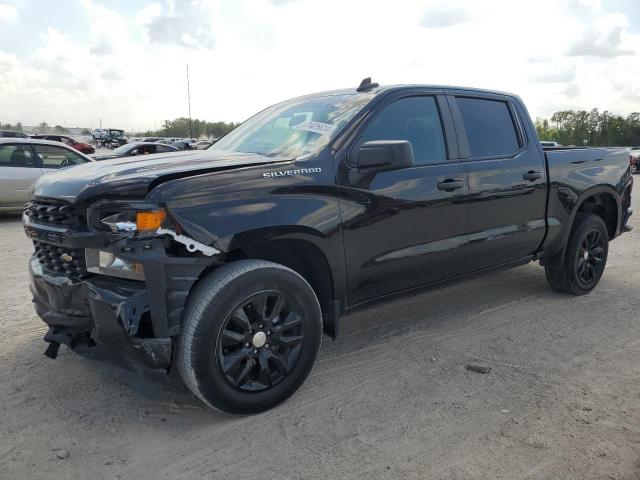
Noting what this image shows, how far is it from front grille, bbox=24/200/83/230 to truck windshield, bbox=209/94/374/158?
4.21 feet

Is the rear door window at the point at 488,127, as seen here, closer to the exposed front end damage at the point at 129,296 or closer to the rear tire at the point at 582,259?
the rear tire at the point at 582,259

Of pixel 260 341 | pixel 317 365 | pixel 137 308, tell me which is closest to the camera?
pixel 137 308

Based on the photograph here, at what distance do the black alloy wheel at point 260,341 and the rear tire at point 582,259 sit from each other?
10.6 ft

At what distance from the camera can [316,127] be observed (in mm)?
3680

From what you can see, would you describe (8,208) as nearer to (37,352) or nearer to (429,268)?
(37,352)

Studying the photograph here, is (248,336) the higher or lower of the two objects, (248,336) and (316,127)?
the lower

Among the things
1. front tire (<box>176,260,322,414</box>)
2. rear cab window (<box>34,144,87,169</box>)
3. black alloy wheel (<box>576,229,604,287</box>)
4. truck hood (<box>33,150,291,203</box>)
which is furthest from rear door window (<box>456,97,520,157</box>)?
rear cab window (<box>34,144,87,169</box>)

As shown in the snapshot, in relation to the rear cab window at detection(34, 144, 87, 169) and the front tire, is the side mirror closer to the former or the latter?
the front tire

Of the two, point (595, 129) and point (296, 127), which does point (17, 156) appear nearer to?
point (296, 127)

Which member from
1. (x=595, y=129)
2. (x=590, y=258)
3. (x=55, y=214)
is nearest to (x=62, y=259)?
(x=55, y=214)

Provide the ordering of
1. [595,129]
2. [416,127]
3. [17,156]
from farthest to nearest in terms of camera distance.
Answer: [595,129]
[17,156]
[416,127]

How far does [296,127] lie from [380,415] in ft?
6.56

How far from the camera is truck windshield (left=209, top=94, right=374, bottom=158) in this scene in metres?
3.58

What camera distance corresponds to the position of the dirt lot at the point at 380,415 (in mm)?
2660
